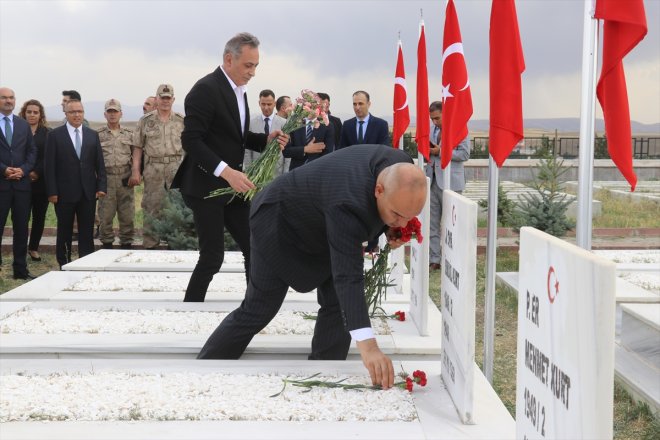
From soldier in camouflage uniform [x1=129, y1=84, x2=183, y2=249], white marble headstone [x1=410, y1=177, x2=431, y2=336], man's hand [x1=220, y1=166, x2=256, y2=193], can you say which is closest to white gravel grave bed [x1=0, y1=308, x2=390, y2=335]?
white marble headstone [x1=410, y1=177, x2=431, y2=336]

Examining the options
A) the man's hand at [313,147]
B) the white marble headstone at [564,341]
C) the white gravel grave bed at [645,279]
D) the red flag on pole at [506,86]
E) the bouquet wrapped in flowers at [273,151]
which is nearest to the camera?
the white marble headstone at [564,341]

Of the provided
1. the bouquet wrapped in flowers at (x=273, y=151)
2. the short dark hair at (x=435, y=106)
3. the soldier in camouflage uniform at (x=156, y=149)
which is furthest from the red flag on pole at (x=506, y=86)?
the soldier in camouflage uniform at (x=156, y=149)

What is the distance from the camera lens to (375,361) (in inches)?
138

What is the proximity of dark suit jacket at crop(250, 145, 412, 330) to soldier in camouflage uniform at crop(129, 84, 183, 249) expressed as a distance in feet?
20.9

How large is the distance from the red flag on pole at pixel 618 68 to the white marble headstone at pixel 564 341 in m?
1.25

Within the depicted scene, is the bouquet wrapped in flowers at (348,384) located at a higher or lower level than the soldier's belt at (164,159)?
lower

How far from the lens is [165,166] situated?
10.5 m

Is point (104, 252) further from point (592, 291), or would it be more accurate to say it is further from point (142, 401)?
point (592, 291)

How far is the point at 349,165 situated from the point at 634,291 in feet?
11.7

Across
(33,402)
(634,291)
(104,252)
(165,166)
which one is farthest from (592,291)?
(165,166)

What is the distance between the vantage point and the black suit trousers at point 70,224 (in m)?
9.25

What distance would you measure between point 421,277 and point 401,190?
201cm

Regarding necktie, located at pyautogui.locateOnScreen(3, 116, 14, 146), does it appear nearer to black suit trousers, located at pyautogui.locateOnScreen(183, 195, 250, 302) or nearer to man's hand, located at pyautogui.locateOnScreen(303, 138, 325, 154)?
man's hand, located at pyautogui.locateOnScreen(303, 138, 325, 154)

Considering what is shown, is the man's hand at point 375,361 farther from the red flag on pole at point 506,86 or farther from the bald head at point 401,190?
the red flag on pole at point 506,86
